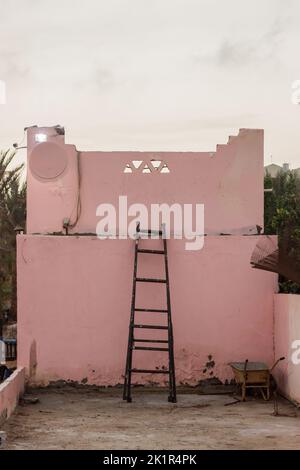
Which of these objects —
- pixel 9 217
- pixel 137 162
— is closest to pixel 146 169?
pixel 137 162

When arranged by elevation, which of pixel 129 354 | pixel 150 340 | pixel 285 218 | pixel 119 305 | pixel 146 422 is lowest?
pixel 146 422

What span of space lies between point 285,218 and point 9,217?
826 centimetres

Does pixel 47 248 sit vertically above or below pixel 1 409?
above

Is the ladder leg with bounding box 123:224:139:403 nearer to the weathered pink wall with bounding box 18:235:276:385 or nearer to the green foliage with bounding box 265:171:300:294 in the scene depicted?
the weathered pink wall with bounding box 18:235:276:385

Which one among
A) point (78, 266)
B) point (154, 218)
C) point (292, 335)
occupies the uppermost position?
point (154, 218)

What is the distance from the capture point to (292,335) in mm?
11180

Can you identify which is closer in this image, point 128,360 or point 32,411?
point 32,411

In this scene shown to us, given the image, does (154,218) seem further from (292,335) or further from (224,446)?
(224,446)

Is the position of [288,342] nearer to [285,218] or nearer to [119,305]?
[119,305]

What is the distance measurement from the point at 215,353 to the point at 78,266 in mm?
2557

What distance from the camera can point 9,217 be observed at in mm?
22125

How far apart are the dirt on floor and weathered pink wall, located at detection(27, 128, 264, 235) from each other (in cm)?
274

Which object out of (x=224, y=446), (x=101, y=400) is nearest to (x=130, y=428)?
(x=224, y=446)

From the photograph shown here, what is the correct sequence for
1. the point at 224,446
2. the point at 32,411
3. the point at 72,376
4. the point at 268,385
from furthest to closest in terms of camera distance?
the point at 72,376 < the point at 268,385 < the point at 32,411 < the point at 224,446
